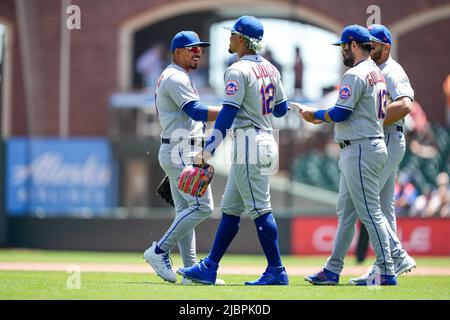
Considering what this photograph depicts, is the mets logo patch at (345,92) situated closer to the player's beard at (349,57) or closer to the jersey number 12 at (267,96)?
the player's beard at (349,57)

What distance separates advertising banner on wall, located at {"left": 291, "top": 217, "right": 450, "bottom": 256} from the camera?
52.6 feet

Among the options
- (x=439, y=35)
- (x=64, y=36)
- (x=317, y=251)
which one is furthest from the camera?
(x=64, y=36)

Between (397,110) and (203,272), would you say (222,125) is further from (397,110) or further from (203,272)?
(397,110)

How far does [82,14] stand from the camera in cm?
2205

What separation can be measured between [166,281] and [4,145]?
→ 9.83 meters

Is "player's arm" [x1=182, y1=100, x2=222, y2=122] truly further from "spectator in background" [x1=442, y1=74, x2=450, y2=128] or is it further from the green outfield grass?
"spectator in background" [x1=442, y1=74, x2=450, y2=128]

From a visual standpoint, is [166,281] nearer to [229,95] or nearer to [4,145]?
[229,95]

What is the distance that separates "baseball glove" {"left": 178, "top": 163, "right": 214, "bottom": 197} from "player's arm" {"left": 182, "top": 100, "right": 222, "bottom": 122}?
44 centimetres

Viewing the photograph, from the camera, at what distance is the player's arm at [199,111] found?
27.6 ft

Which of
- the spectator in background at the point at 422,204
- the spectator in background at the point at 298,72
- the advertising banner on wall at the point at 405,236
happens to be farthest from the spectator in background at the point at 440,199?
the spectator in background at the point at 298,72

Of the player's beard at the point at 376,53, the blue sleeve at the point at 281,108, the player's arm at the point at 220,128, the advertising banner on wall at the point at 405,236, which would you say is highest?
the player's beard at the point at 376,53

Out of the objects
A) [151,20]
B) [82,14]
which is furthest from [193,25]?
[82,14]

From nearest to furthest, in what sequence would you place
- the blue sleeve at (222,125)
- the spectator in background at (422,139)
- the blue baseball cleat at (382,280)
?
the blue sleeve at (222,125) → the blue baseball cleat at (382,280) → the spectator in background at (422,139)

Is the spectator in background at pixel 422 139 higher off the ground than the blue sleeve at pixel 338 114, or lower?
lower
